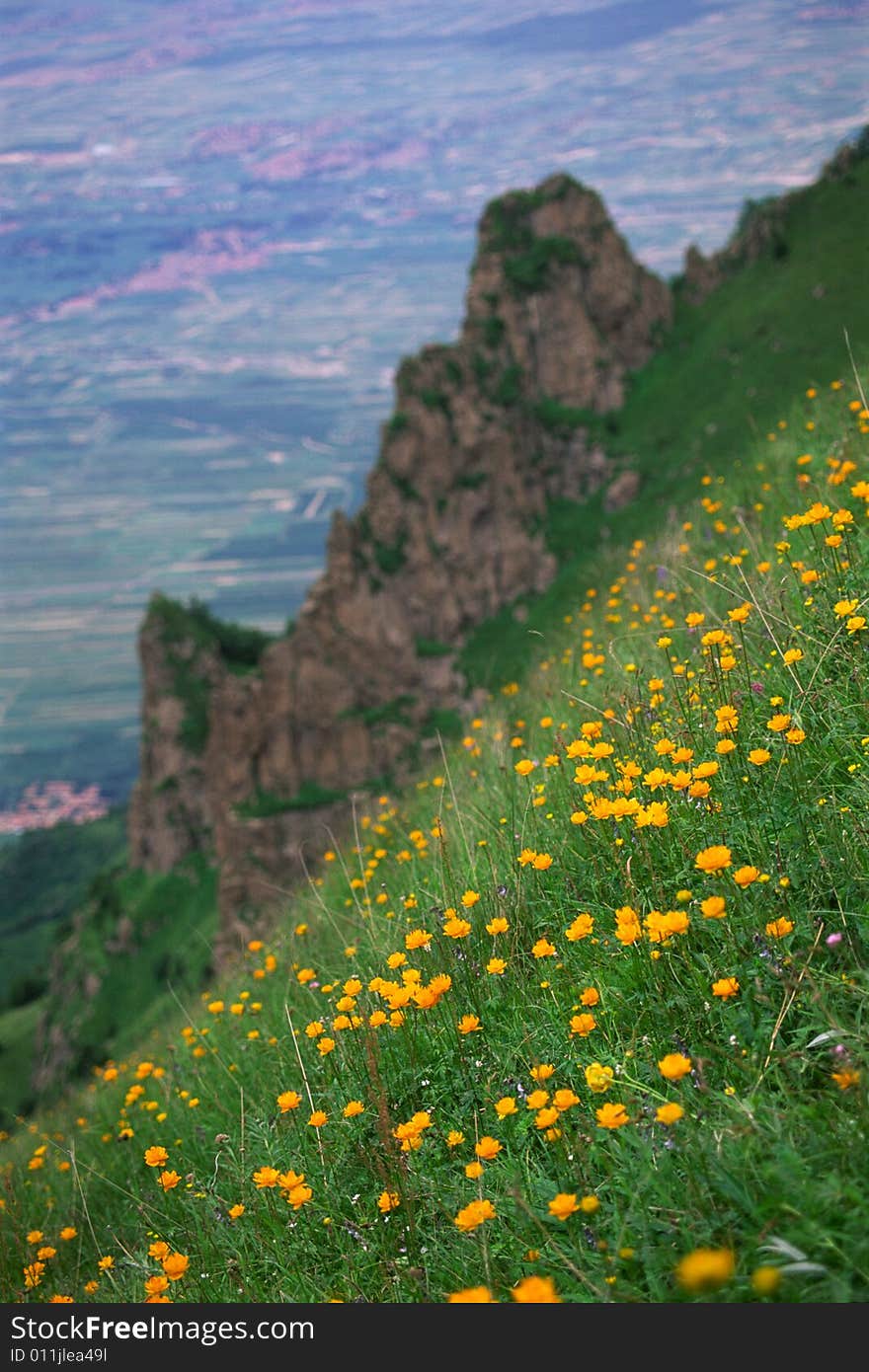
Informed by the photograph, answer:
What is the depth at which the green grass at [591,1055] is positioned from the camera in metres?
2.66

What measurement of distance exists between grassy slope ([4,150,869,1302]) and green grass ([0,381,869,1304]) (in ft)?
0.05

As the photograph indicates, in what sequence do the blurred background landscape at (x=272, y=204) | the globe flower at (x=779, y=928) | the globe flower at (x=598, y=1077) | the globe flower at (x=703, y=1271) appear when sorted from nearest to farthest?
the globe flower at (x=703, y=1271), the globe flower at (x=598, y=1077), the globe flower at (x=779, y=928), the blurred background landscape at (x=272, y=204)

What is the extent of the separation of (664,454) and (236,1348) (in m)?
84.0

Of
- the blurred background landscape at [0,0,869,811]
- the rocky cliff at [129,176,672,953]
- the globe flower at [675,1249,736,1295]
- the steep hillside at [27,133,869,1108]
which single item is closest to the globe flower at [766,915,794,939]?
the globe flower at [675,1249,736,1295]

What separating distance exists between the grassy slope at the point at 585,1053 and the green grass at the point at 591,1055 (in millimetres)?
14

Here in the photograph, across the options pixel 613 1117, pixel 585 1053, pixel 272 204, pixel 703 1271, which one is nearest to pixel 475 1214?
pixel 613 1117

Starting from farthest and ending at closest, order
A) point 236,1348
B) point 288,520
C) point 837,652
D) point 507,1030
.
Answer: point 288,520
point 837,652
point 507,1030
point 236,1348

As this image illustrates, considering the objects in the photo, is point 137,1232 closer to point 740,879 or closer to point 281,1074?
point 281,1074

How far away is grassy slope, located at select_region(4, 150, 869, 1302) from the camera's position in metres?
2.67

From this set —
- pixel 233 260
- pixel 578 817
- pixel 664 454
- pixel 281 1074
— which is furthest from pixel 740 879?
pixel 233 260

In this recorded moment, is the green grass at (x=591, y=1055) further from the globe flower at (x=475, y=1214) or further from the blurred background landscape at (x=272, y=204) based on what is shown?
the blurred background landscape at (x=272, y=204)

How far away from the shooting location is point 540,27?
90.5m

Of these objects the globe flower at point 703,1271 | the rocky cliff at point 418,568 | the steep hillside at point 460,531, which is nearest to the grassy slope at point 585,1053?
the globe flower at point 703,1271

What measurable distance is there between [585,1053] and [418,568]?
3266 inches
